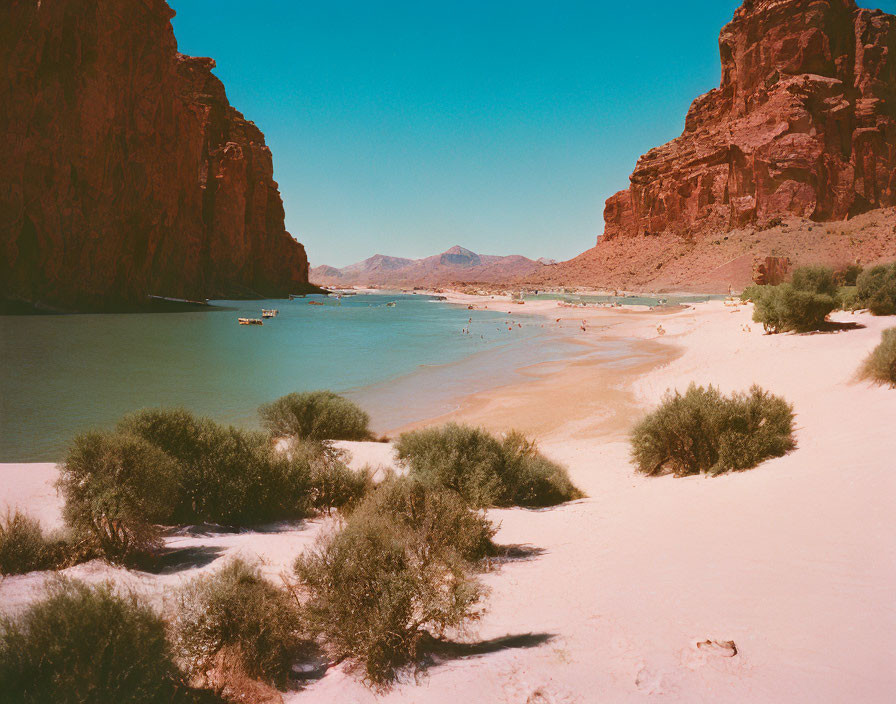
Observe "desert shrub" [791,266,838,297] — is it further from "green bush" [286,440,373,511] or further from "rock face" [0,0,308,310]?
"rock face" [0,0,308,310]

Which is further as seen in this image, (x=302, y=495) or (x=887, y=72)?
(x=887, y=72)

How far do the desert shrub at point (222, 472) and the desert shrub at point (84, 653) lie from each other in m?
3.26

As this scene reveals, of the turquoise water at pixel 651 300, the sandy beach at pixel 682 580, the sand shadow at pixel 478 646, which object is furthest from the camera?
the turquoise water at pixel 651 300

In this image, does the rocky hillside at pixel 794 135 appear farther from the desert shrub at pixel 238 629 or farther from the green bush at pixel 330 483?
the desert shrub at pixel 238 629

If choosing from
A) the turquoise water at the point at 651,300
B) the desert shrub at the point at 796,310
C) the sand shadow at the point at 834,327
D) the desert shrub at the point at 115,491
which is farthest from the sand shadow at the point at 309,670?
the turquoise water at the point at 651,300

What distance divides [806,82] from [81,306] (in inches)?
5152

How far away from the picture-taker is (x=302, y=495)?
21.6 feet

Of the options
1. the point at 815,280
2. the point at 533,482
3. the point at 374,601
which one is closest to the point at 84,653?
the point at 374,601

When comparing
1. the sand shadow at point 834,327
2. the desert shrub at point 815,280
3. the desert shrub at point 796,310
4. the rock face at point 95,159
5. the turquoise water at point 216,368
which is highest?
the rock face at point 95,159

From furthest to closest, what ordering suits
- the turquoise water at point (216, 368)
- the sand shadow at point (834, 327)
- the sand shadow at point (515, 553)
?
1. the sand shadow at point (834, 327)
2. the turquoise water at point (216, 368)
3. the sand shadow at point (515, 553)

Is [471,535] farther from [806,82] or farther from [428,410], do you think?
[806,82]

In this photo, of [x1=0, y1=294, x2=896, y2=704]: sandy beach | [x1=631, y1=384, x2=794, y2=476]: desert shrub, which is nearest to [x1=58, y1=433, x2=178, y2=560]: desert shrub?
[x1=0, y1=294, x2=896, y2=704]: sandy beach

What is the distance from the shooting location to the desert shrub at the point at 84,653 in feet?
7.74

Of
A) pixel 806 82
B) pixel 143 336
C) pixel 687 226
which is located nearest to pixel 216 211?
pixel 143 336
